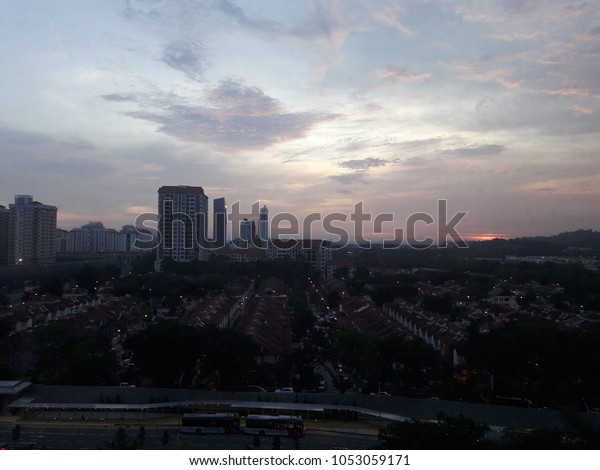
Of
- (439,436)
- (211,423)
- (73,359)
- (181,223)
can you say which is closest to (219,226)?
(181,223)

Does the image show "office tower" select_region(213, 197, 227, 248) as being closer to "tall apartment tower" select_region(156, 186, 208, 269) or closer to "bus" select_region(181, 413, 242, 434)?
"tall apartment tower" select_region(156, 186, 208, 269)

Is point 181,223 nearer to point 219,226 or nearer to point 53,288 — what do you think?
point 219,226

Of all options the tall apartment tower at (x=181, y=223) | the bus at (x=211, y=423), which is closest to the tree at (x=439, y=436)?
the bus at (x=211, y=423)

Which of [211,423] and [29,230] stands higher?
[29,230]
